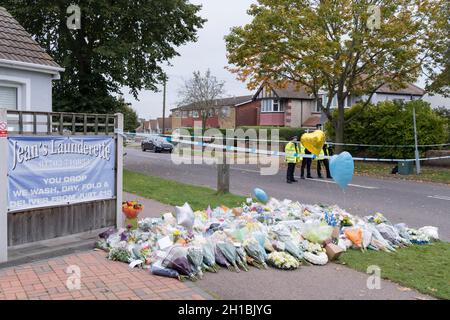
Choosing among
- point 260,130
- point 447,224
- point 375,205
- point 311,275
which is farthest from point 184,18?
point 260,130

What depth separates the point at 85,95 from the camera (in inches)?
770

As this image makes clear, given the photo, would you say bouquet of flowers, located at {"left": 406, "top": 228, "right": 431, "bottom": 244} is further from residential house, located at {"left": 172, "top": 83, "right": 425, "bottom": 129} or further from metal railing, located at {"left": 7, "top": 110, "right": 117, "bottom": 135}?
residential house, located at {"left": 172, "top": 83, "right": 425, "bottom": 129}

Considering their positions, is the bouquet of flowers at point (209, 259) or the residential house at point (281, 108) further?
the residential house at point (281, 108)

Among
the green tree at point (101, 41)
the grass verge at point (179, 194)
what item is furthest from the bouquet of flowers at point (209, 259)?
the green tree at point (101, 41)

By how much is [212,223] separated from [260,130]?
3686 centimetres

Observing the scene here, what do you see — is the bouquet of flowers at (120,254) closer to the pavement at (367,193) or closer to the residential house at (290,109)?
the pavement at (367,193)

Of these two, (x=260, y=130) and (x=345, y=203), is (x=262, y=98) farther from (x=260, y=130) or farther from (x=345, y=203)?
(x=345, y=203)

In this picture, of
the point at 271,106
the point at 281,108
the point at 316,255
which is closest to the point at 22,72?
the point at 316,255

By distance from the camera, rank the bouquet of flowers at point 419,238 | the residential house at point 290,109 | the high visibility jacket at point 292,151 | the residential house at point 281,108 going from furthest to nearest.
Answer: the residential house at point 290,109 → the residential house at point 281,108 → the high visibility jacket at point 292,151 → the bouquet of flowers at point 419,238

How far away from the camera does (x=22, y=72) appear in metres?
12.3

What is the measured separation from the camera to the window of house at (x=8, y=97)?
12.1 meters

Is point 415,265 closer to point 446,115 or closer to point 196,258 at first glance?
point 196,258

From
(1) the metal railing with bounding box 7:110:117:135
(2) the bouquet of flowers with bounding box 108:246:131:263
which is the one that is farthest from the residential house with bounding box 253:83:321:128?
(2) the bouquet of flowers with bounding box 108:246:131:263

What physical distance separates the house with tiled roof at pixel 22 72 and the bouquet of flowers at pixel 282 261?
8.89m
